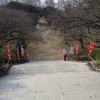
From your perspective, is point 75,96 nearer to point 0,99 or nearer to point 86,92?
point 86,92

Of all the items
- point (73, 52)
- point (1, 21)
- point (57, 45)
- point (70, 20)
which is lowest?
point (57, 45)

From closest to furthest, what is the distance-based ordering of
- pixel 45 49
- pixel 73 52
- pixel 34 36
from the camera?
pixel 73 52 < pixel 34 36 < pixel 45 49

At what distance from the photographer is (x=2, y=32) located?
1475 inches

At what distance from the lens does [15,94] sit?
1088 cm

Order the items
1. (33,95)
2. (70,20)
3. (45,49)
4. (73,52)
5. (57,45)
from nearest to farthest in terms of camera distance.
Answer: (33,95) < (70,20) < (73,52) < (45,49) < (57,45)

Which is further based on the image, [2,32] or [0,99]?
[2,32]

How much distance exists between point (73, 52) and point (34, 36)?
354 inches

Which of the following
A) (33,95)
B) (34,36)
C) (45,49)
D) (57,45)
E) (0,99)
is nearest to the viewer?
(0,99)

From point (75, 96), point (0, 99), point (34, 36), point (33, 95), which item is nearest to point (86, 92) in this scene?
point (75, 96)

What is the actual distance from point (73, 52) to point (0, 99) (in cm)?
2620

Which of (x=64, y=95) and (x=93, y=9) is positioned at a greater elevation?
(x=93, y=9)

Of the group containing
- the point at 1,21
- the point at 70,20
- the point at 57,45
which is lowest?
the point at 57,45

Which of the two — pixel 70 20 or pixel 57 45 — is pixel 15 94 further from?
pixel 57 45

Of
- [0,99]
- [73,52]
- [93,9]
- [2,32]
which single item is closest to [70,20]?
[93,9]
